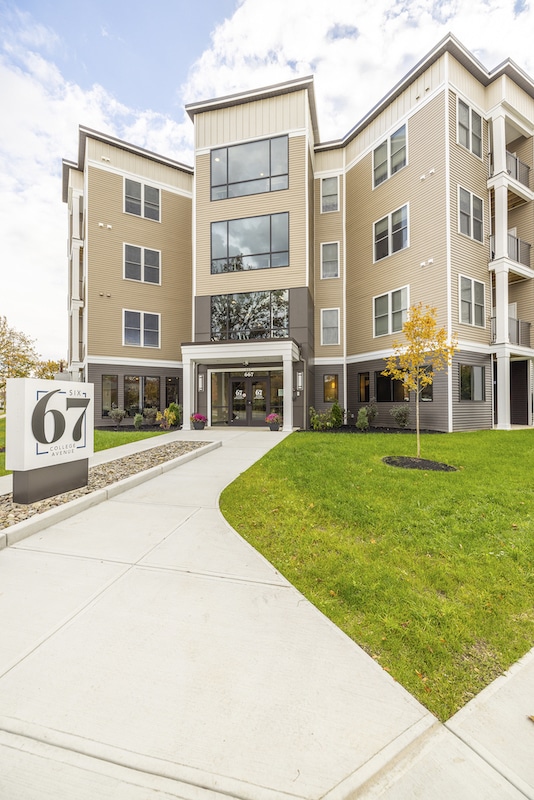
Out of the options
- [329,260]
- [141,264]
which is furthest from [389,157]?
[141,264]

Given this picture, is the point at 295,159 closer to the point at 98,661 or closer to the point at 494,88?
the point at 494,88

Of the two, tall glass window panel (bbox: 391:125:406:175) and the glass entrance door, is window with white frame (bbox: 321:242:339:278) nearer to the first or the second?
tall glass window panel (bbox: 391:125:406:175)

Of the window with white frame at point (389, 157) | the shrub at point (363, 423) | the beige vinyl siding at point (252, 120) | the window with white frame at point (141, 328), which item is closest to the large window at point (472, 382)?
the shrub at point (363, 423)

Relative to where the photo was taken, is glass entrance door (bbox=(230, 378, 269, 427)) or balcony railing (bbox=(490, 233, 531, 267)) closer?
balcony railing (bbox=(490, 233, 531, 267))

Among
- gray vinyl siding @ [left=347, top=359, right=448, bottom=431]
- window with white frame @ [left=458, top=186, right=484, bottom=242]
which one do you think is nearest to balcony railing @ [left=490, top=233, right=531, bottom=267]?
window with white frame @ [left=458, top=186, right=484, bottom=242]

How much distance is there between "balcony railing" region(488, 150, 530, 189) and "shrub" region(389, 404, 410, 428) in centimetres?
1134

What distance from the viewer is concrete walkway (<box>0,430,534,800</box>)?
5.26 feet

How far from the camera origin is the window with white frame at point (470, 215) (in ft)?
48.5

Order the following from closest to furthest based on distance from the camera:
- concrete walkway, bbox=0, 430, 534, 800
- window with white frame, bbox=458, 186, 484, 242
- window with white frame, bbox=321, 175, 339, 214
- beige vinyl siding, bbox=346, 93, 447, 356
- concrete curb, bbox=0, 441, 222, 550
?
1. concrete walkway, bbox=0, 430, 534, 800
2. concrete curb, bbox=0, 441, 222, 550
3. beige vinyl siding, bbox=346, 93, 447, 356
4. window with white frame, bbox=458, 186, 484, 242
5. window with white frame, bbox=321, 175, 339, 214

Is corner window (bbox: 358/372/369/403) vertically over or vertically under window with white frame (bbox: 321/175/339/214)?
under

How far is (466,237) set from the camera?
1488 cm

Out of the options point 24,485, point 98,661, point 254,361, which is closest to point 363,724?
point 98,661

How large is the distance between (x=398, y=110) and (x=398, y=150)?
1.75m

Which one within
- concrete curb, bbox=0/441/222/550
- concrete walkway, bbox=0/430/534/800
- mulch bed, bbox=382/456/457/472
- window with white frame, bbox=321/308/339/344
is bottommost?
concrete walkway, bbox=0/430/534/800
